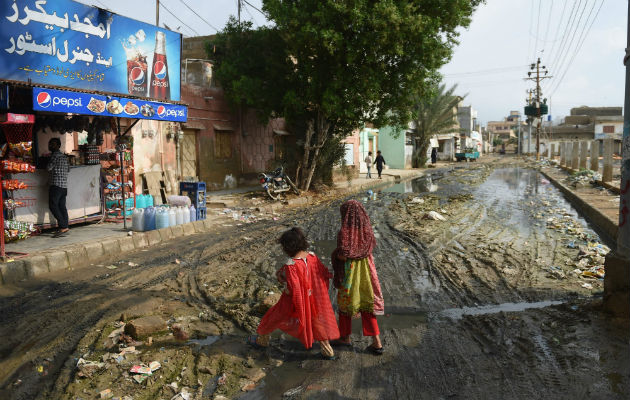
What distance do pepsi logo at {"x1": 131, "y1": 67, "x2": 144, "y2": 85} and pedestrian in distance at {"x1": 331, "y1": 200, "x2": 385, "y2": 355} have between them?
7618 millimetres

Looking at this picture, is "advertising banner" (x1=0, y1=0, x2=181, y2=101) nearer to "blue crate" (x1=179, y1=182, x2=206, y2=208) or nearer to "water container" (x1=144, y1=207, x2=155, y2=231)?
"blue crate" (x1=179, y1=182, x2=206, y2=208)

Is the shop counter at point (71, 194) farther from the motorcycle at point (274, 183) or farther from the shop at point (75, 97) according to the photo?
the motorcycle at point (274, 183)

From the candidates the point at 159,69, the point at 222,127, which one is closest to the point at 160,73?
the point at 159,69

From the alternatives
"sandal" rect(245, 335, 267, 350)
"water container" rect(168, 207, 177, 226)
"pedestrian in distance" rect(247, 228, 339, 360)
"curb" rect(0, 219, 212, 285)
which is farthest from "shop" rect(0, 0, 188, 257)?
"pedestrian in distance" rect(247, 228, 339, 360)

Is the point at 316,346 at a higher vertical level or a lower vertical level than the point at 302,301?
lower

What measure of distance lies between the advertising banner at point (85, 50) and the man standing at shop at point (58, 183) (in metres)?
1.19

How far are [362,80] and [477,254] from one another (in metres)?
8.85

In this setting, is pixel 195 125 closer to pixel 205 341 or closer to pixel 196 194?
pixel 196 194

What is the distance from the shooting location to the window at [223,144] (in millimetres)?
17375

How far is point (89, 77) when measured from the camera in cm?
869

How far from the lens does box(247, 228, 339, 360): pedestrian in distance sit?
3.73m

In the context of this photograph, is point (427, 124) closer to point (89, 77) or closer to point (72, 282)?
point (89, 77)

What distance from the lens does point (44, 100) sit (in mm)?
7156

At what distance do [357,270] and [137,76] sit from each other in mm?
7959
